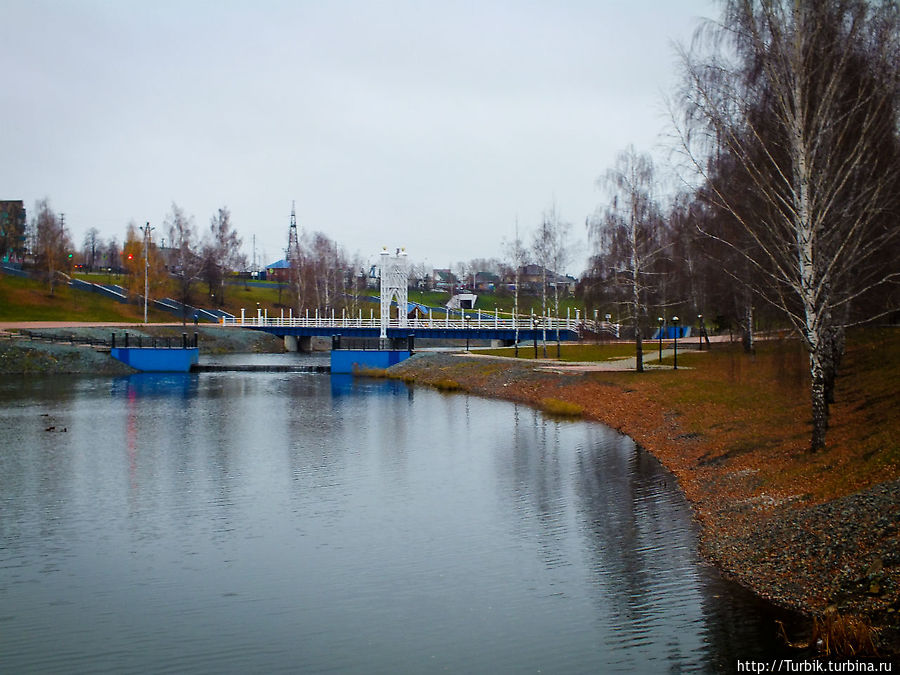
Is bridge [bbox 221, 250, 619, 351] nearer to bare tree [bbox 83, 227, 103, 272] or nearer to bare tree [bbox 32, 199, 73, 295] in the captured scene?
bare tree [bbox 32, 199, 73, 295]

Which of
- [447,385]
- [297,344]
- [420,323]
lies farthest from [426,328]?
[447,385]

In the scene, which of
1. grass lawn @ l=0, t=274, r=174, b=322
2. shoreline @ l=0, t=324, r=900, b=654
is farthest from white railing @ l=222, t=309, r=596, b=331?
shoreline @ l=0, t=324, r=900, b=654

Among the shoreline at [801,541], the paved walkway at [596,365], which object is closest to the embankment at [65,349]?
the paved walkway at [596,365]

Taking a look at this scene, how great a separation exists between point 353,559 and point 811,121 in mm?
16472

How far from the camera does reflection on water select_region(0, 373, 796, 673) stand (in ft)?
46.0

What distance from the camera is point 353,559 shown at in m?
18.8

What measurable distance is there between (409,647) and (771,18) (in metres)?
17.6

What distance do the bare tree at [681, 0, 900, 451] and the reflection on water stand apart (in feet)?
24.2

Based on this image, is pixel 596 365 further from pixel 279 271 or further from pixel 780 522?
pixel 279 271

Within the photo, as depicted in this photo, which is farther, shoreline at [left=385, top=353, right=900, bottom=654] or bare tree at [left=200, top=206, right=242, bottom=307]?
bare tree at [left=200, top=206, right=242, bottom=307]

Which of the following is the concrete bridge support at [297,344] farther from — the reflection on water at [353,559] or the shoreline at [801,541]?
the shoreline at [801,541]

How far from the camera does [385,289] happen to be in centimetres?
8894

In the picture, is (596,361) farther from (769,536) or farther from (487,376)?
(769,536)

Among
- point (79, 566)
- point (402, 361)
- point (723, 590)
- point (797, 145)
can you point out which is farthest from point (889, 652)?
point (402, 361)
